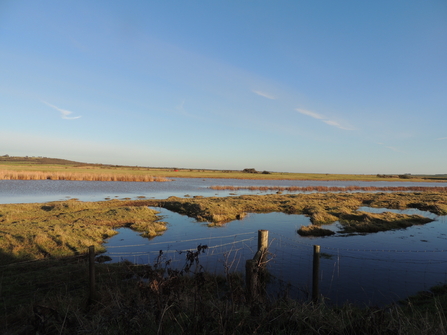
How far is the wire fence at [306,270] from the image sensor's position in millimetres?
9961

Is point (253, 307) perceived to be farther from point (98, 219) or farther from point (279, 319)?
point (98, 219)

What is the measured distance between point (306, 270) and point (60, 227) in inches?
591

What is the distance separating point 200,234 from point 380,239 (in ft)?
42.2

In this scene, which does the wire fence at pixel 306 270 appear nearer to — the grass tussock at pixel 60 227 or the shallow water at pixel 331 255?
the shallow water at pixel 331 255

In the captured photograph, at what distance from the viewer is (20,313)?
710cm

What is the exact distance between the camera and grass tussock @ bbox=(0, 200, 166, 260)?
13.6 m

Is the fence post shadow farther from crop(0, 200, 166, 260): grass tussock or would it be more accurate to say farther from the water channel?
crop(0, 200, 166, 260): grass tussock

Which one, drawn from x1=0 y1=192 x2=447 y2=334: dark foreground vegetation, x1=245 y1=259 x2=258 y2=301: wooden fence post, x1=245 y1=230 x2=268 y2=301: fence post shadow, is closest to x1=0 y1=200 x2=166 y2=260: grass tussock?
x1=0 y1=192 x2=447 y2=334: dark foreground vegetation

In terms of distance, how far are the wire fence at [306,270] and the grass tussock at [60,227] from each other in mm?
1688

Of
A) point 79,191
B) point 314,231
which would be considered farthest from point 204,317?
point 79,191

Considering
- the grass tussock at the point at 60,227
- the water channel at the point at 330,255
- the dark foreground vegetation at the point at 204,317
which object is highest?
the dark foreground vegetation at the point at 204,317

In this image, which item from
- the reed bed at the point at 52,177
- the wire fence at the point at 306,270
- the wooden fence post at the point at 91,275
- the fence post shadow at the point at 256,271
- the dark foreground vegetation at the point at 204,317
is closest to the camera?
the dark foreground vegetation at the point at 204,317

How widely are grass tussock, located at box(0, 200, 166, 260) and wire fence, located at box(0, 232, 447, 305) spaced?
1688 mm

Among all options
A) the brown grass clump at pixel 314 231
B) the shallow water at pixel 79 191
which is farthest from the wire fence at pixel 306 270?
the shallow water at pixel 79 191
